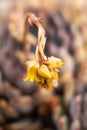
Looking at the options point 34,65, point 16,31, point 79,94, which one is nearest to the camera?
point 34,65

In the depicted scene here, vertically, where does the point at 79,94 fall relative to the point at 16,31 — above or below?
below

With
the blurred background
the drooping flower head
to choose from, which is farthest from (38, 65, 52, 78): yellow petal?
the blurred background

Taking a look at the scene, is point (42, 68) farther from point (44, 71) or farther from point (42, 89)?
point (42, 89)

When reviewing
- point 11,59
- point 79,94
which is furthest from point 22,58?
point 79,94

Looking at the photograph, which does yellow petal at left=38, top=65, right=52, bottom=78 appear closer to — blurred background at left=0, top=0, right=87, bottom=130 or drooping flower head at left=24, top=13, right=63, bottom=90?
drooping flower head at left=24, top=13, right=63, bottom=90

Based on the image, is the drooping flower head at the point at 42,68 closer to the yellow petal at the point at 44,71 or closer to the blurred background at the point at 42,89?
the yellow petal at the point at 44,71

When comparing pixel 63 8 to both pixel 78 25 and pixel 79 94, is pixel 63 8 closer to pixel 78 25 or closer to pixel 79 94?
pixel 78 25

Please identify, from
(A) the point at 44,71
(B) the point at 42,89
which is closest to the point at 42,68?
(A) the point at 44,71

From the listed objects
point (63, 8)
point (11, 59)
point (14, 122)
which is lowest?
point (14, 122)

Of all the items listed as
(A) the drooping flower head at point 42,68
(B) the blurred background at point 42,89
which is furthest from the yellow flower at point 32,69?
(B) the blurred background at point 42,89
